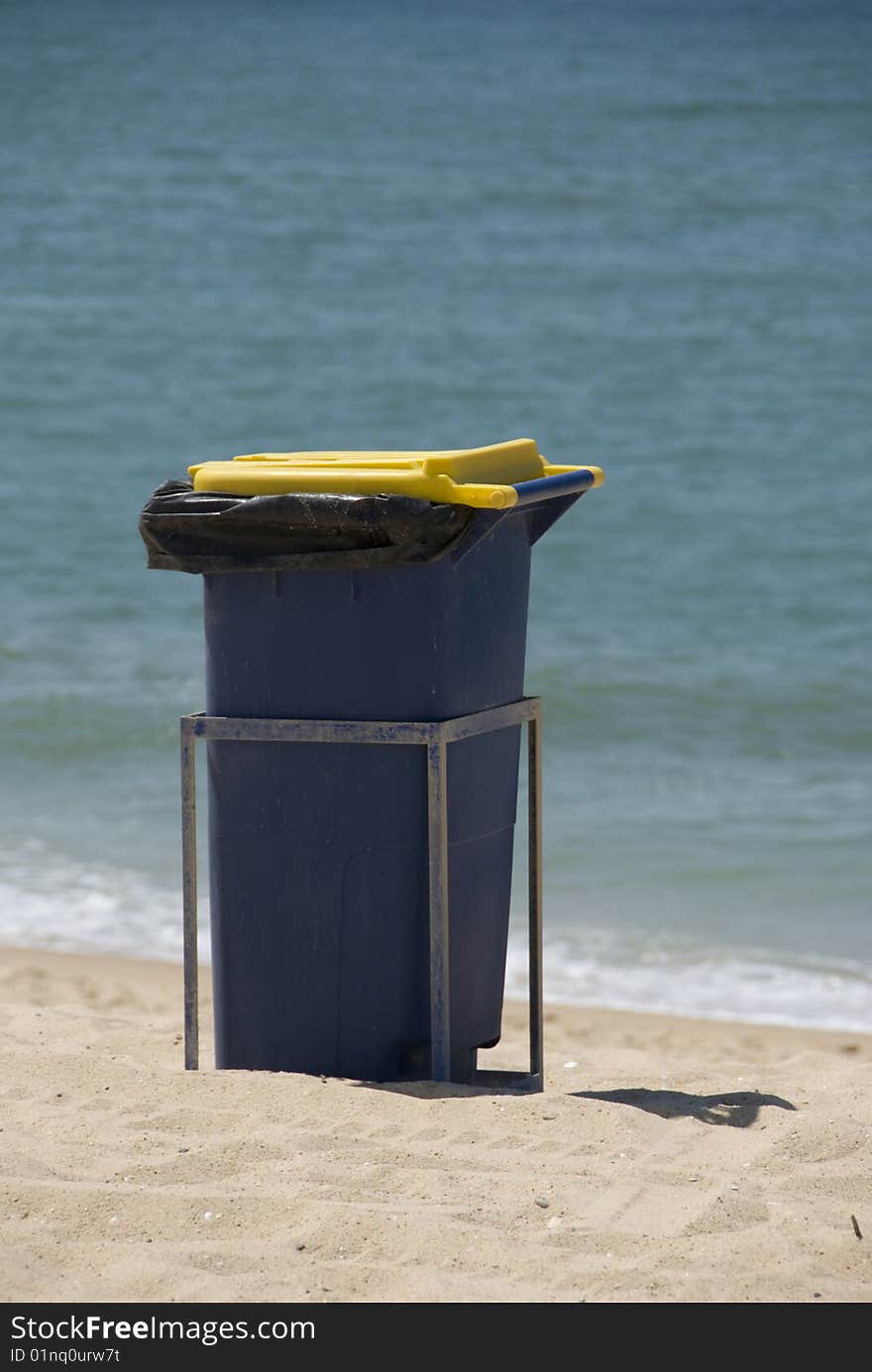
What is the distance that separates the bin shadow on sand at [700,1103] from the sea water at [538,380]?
179cm

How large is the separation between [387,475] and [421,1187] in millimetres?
1329

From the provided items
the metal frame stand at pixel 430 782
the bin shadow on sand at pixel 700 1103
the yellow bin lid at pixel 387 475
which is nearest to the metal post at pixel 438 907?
the metal frame stand at pixel 430 782

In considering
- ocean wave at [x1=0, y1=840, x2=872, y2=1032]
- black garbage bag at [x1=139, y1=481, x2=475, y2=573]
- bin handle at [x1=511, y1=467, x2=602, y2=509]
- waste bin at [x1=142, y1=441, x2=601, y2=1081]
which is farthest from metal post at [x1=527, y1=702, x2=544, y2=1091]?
ocean wave at [x1=0, y1=840, x2=872, y2=1032]

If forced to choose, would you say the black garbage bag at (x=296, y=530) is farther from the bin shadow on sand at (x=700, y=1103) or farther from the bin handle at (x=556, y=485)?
the bin shadow on sand at (x=700, y=1103)

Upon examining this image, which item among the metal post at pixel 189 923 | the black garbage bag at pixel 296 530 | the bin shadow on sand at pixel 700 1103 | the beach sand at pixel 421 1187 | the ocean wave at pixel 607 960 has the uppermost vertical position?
the black garbage bag at pixel 296 530

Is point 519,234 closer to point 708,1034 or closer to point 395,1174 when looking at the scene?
point 708,1034

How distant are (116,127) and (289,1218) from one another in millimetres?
25017

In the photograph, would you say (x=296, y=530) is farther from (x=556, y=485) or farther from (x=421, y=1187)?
(x=421, y=1187)

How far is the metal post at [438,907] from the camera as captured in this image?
3414mm

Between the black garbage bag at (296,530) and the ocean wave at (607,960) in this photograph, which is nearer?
the black garbage bag at (296,530)

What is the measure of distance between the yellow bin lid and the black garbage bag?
0.11ft

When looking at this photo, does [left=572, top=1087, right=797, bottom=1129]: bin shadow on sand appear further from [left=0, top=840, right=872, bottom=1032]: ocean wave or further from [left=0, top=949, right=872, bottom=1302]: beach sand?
[left=0, top=840, right=872, bottom=1032]: ocean wave
